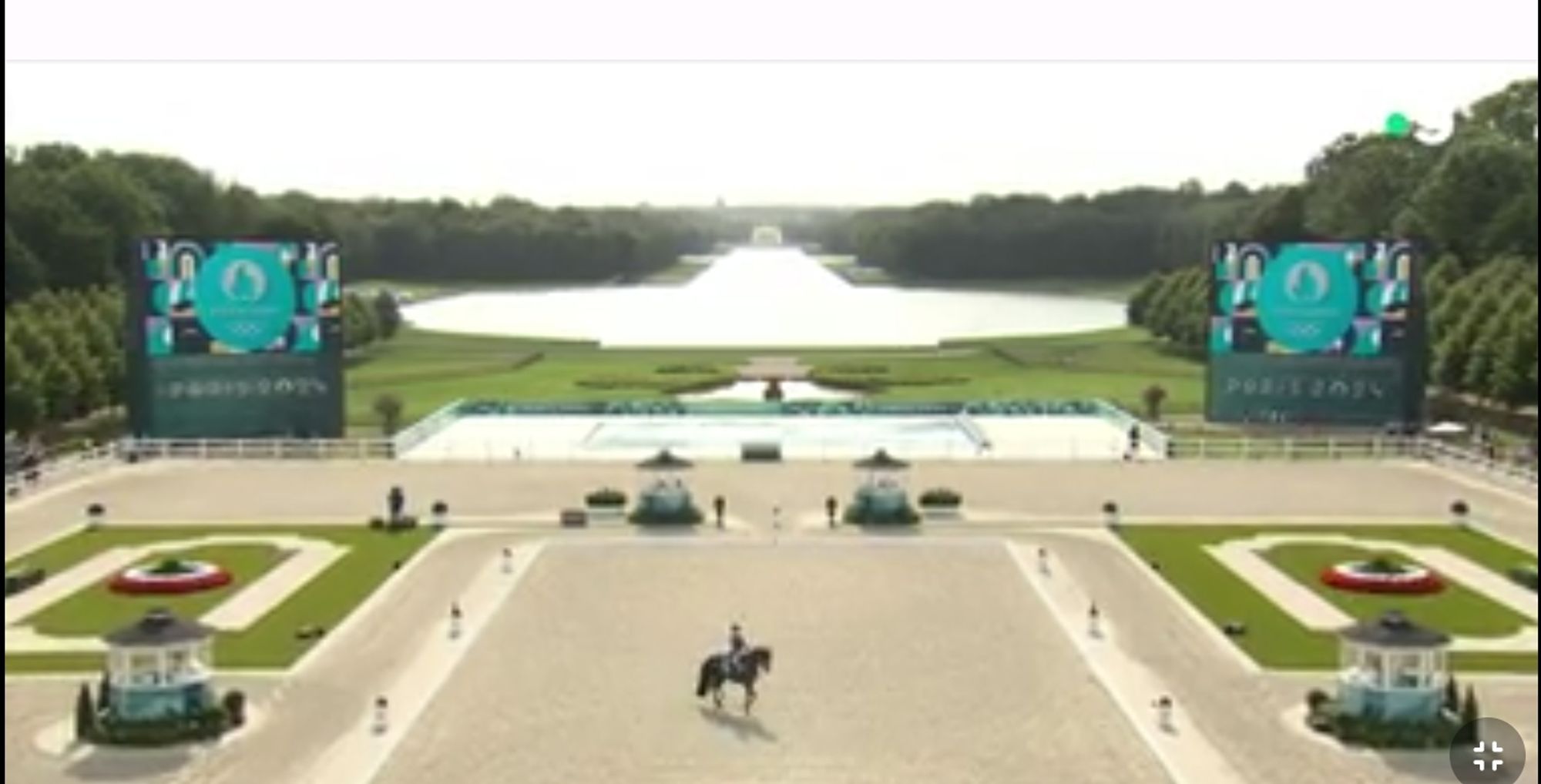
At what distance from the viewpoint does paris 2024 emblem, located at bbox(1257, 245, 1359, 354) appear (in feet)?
202

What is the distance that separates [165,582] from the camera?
123 feet

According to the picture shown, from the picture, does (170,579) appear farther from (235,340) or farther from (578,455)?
(235,340)

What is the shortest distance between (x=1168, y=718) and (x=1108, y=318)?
117 m

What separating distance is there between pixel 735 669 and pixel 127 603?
15197mm

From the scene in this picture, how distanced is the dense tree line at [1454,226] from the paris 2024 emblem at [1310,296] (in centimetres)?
669

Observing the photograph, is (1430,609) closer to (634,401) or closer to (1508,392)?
(1508,392)

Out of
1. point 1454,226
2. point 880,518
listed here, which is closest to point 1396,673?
point 880,518

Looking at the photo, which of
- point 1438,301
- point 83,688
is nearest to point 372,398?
point 1438,301

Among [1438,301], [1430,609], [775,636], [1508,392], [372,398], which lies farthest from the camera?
[372,398]

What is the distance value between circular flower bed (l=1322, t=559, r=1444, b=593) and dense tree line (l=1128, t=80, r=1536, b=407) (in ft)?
83.4

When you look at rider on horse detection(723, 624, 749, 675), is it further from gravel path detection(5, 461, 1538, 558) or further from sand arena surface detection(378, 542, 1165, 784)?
gravel path detection(5, 461, 1538, 558)

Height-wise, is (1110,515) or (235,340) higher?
(235,340)

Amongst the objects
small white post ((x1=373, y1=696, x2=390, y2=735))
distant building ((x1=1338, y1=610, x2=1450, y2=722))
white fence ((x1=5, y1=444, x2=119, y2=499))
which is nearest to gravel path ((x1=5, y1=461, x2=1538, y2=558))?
white fence ((x1=5, y1=444, x2=119, y2=499))

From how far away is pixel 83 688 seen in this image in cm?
2656
